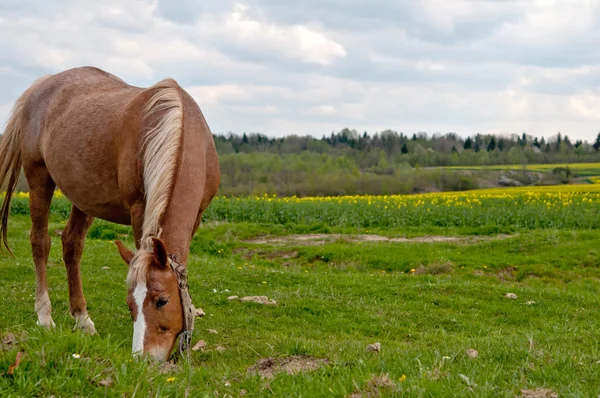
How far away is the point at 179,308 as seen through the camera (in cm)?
425

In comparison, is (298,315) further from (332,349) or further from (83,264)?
Result: (83,264)

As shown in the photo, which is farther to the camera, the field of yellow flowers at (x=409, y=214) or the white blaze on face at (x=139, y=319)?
the field of yellow flowers at (x=409, y=214)

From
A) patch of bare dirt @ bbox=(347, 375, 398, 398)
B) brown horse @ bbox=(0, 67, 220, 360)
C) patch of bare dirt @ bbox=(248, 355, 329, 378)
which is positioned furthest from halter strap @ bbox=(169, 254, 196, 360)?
patch of bare dirt @ bbox=(347, 375, 398, 398)

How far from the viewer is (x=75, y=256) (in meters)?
6.80

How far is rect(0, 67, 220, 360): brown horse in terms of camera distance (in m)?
4.17

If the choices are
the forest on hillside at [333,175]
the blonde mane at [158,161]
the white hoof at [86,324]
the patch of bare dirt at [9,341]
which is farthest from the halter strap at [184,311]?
the forest on hillside at [333,175]

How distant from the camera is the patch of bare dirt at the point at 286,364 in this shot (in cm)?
407

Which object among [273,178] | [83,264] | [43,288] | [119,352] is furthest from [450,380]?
[273,178]

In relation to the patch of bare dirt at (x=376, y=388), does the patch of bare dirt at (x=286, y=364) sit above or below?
below

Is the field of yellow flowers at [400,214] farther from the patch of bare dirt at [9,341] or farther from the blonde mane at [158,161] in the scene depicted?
the patch of bare dirt at [9,341]

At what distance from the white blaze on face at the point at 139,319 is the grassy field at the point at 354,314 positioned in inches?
16.7

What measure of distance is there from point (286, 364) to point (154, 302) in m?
1.06

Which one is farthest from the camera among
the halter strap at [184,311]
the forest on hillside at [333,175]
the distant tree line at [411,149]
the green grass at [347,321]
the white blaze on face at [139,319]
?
the distant tree line at [411,149]

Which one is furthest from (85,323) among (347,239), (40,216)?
(347,239)
